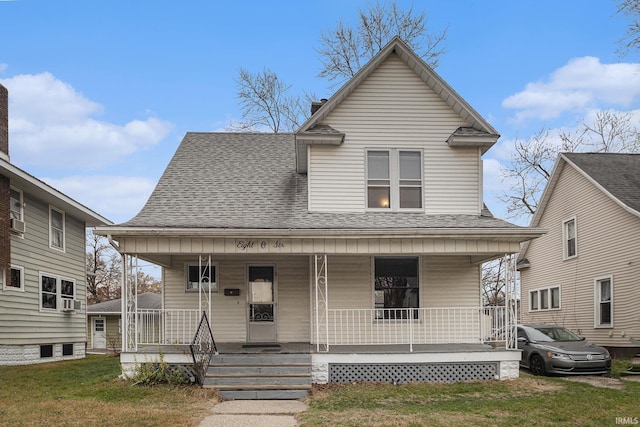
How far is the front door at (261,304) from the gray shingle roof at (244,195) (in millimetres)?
1694

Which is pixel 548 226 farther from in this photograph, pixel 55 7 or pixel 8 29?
pixel 8 29

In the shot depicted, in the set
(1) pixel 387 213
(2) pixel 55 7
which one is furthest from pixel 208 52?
(1) pixel 387 213

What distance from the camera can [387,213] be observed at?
12.7 metres

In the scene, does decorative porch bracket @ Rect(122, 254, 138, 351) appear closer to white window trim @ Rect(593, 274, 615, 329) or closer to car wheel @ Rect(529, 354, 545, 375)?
car wheel @ Rect(529, 354, 545, 375)

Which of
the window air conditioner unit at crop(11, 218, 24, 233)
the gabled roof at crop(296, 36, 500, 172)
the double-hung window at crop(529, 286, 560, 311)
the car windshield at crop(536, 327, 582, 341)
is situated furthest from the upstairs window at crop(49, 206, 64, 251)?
the double-hung window at crop(529, 286, 560, 311)

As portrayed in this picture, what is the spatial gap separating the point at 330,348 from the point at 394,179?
427cm

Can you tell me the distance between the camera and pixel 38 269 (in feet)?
55.7

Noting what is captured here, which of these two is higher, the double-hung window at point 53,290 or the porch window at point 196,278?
the porch window at point 196,278

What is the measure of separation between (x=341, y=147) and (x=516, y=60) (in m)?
10.2

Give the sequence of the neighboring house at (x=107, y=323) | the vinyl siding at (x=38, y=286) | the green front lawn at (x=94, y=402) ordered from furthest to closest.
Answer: the neighboring house at (x=107, y=323), the vinyl siding at (x=38, y=286), the green front lawn at (x=94, y=402)

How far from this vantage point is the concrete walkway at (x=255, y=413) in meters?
7.90

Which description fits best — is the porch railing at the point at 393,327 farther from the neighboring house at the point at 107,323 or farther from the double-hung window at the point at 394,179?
the neighboring house at the point at 107,323

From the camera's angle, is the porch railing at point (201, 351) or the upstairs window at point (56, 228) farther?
the upstairs window at point (56, 228)

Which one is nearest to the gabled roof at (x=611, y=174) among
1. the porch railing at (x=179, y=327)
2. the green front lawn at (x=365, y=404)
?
the green front lawn at (x=365, y=404)
